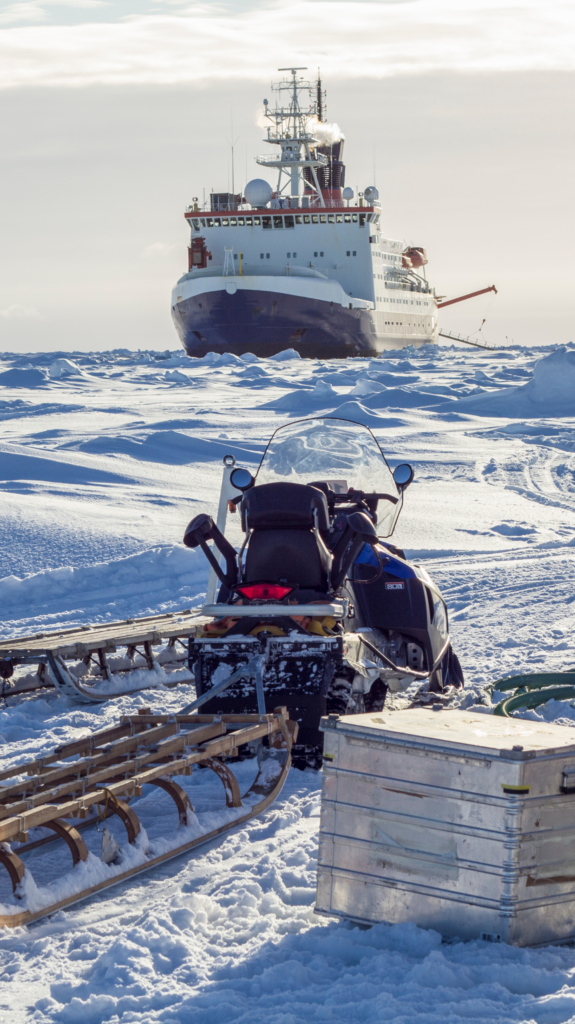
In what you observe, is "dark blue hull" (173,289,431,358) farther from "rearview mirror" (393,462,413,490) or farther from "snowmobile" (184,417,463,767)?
"snowmobile" (184,417,463,767)

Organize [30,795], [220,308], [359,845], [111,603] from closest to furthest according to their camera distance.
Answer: [359,845], [30,795], [111,603], [220,308]

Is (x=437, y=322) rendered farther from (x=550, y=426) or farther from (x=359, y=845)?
(x=359, y=845)

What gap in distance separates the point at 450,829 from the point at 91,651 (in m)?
3.10

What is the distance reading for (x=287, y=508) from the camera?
4395 millimetres

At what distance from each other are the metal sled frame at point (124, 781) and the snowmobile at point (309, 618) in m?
0.20

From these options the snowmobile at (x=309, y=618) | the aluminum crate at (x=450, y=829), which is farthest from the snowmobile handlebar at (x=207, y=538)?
the aluminum crate at (x=450, y=829)

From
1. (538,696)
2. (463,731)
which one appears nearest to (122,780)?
(463,731)

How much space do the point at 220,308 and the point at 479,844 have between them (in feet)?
135

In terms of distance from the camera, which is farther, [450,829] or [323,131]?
[323,131]

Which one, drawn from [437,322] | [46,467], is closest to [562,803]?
A: [46,467]

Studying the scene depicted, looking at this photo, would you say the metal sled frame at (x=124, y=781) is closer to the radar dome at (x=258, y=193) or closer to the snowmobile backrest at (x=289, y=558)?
the snowmobile backrest at (x=289, y=558)

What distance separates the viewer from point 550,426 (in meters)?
19.4

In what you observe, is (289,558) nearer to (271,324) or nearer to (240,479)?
(240,479)

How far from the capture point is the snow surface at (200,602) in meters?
2.41
